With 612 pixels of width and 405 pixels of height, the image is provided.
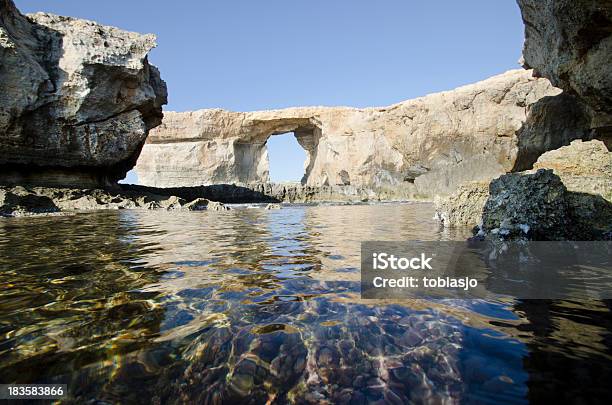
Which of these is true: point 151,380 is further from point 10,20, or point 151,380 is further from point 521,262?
point 10,20

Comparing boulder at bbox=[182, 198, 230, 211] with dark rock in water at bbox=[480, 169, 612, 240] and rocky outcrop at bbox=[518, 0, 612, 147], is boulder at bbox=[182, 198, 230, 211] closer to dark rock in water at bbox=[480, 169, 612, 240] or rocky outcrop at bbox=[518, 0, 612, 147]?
dark rock in water at bbox=[480, 169, 612, 240]

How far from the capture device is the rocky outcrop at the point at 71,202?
11.6 meters

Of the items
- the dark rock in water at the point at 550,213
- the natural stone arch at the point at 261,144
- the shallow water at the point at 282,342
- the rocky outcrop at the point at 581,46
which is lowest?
the shallow water at the point at 282,342

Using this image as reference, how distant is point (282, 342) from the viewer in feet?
6.33

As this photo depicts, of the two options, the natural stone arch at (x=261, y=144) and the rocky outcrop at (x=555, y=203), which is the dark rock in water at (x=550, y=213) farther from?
the natural stone arch at (x=261, y=144)

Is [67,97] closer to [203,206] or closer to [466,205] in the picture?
[203,206]

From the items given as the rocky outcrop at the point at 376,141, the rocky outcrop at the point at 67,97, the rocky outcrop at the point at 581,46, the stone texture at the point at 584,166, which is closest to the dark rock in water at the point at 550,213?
the stone texture at the point at 584,166

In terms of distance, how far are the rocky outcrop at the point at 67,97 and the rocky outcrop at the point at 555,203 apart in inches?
698

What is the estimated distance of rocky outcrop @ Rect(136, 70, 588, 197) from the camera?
29438 millimetres

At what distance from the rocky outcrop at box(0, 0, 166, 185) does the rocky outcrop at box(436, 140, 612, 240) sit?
1773cm

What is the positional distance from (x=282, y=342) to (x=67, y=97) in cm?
1856

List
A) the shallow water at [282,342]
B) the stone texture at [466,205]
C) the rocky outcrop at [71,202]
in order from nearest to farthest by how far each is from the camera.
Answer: the shallow water at [282,342] → the stone texture at [466,205] → the rocky outcrop at [71,202]

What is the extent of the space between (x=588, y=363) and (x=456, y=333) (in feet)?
1.99

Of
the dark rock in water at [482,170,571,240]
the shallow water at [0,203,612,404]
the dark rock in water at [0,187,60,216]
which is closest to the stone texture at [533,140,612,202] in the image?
the dark rock in water at [482,170,571,240]
